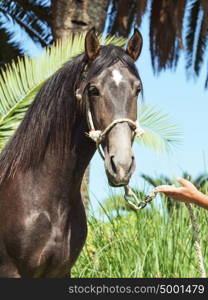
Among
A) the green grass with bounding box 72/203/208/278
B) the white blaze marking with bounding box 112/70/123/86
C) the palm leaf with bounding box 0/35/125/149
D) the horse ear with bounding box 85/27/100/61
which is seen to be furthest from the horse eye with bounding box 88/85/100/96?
the palm leaf with bounding box 0/35/125/149

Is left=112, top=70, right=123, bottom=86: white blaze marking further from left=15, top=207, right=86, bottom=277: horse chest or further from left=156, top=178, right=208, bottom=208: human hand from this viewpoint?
left=15, top=207, right=86, bottom=277: horse chest

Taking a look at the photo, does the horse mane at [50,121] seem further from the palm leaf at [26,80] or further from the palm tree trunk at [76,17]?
the palm tree trunk at [76,17]

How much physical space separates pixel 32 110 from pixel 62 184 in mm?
491

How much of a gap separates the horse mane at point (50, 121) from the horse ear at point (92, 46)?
0.04 m

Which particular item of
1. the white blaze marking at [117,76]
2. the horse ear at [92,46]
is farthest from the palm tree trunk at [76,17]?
the white blaze marking at [117,76]

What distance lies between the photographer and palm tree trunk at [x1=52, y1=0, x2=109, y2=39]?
7863 mm

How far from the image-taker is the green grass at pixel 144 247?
16.3 feet

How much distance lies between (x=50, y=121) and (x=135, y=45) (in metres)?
0.66

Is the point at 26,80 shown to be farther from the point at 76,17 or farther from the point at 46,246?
the point at 46,246

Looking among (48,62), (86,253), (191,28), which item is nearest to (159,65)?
(191,28)

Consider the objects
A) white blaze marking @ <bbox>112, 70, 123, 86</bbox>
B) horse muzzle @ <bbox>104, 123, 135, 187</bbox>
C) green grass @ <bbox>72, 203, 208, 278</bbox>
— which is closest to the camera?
horse muzzle @ <bbox>104, 123, 135, 187</bbox>

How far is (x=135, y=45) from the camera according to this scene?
348 centimetres

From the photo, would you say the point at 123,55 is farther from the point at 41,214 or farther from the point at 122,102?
the point at 41,214

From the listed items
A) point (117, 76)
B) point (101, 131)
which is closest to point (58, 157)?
point (101, 131)
